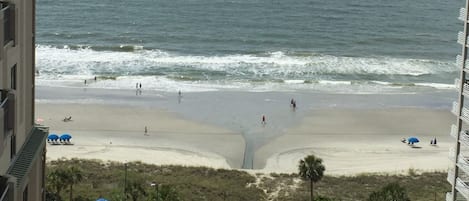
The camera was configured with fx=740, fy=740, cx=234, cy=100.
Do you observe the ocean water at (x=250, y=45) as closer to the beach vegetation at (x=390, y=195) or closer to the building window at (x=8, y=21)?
the beach vegetation at (x=390, y=195)

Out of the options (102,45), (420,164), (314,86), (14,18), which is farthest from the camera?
(102,45)

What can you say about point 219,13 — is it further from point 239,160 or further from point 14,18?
point 14,18

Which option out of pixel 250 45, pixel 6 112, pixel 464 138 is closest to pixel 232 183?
pixel 464 138

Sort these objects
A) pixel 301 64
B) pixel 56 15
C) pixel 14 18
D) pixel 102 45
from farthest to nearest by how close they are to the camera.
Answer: pixel 56 15 < pixel 102 45 < pixel 301 64 < pixel 14 18

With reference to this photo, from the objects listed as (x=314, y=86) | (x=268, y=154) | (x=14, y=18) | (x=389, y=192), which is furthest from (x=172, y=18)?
(x=14, y=18)

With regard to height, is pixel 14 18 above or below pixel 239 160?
above

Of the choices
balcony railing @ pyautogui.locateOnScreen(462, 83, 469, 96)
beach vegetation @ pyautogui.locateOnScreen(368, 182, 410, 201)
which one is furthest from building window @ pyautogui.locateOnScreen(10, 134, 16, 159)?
beach vegetation @ pyautogui.locateOnScreen(368, 182, 410, 201)

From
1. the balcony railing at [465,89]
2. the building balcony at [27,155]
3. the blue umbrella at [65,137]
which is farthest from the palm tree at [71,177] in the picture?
the building balcony at [27,155]
